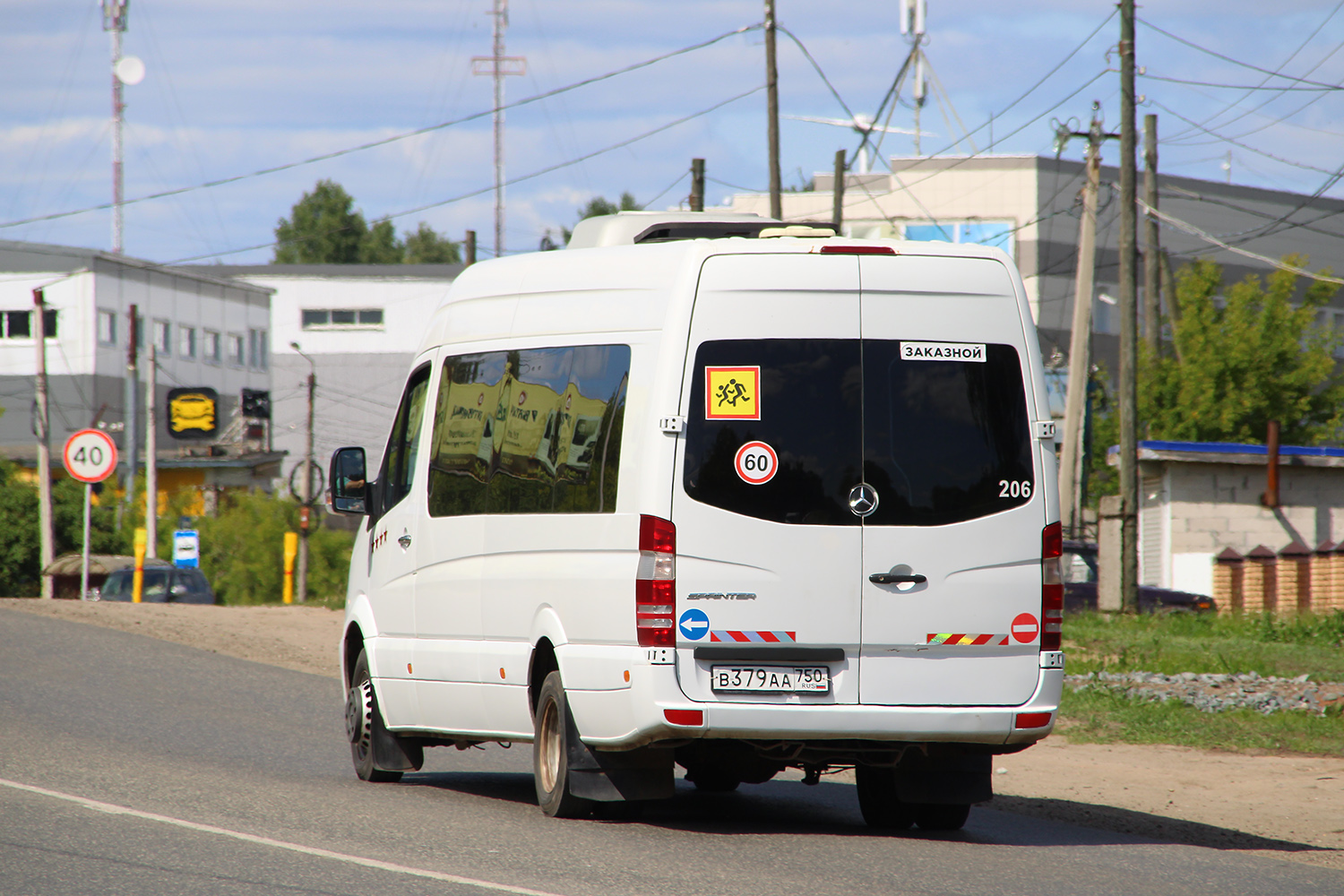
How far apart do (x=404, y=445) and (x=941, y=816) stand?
3898 millimetres

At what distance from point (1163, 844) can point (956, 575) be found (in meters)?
2.05

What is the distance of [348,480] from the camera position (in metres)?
10.8

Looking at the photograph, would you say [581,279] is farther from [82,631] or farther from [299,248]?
[299,248]

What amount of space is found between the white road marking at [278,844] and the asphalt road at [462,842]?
2 cm

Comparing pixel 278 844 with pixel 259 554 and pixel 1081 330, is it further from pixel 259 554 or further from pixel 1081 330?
pixel 259 554

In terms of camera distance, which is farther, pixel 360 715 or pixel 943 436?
pixel 360 715

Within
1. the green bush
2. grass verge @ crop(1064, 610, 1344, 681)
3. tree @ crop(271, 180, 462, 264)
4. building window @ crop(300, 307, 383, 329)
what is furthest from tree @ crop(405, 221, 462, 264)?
grass verge @ crop(1064, 610, 1344, 681)

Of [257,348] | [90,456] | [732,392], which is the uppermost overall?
[257,348]

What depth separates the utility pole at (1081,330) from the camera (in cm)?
3403

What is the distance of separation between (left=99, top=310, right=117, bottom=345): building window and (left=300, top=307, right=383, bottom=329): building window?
55.8 ft

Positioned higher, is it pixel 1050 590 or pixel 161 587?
pixel 1050 590

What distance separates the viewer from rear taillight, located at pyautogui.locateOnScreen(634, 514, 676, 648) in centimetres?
786

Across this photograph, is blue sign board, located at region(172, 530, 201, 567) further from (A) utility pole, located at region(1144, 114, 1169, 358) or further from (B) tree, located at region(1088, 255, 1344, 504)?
(A) utility pole, located at region(1144, 114, 1169, 358)

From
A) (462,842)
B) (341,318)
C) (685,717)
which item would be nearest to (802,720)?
(685,717)
